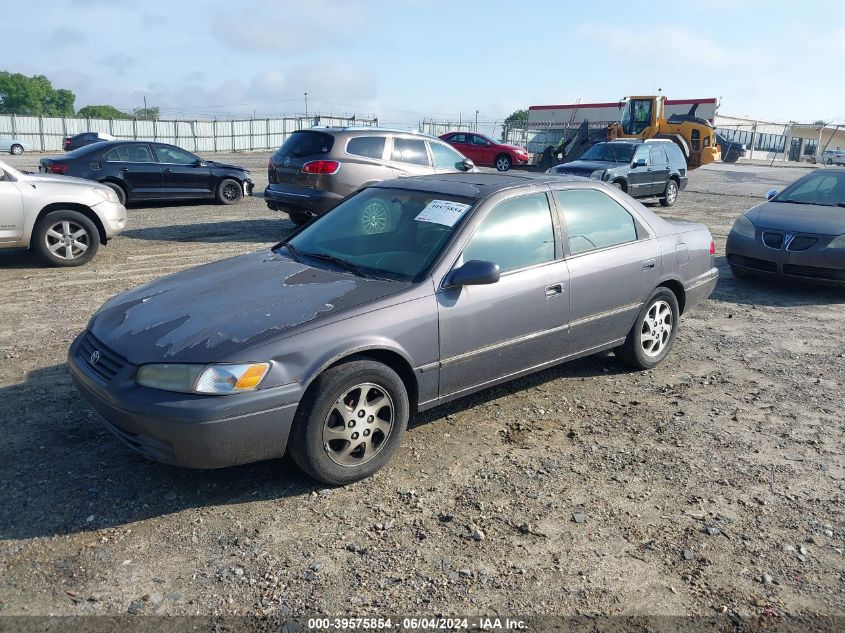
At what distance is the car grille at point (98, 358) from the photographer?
353cm

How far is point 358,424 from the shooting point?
12.1 ft

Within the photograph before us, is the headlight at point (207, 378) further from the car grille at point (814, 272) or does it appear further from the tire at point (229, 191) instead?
the tire at point (229, 191)

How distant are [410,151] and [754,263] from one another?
5430mm

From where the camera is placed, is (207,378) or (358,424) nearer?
(207,378)

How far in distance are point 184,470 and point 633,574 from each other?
7.91 ft

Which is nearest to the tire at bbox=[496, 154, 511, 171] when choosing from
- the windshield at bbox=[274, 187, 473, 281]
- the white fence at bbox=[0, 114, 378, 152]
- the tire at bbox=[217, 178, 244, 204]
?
the white fence at bbox=[0, 114, 378, 152]

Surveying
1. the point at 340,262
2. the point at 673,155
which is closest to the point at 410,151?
the point at 340,262

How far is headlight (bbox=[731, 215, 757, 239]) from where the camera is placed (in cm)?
880

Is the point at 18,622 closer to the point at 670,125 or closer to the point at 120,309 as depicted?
the point at 120,309

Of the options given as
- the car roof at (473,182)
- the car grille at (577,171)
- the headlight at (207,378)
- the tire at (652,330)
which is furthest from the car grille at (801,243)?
the car grille at (577,171)

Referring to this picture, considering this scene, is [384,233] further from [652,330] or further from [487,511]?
[652,330]

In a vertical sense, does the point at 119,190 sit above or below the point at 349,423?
above

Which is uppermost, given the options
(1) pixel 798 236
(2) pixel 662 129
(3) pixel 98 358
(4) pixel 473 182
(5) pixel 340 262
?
(2) pixel 662 129

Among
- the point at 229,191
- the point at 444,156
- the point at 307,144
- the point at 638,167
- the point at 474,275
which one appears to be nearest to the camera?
the point at 474,275
